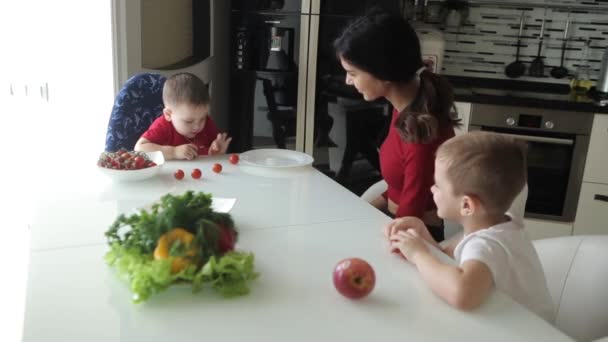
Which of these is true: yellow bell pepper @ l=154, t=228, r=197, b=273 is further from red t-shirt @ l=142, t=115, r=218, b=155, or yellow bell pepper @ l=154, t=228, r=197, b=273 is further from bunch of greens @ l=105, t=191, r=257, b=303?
red t-shirt @ l=142, t=115, r=218, b=155

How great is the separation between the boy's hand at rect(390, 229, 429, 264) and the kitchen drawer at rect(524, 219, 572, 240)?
215 cm

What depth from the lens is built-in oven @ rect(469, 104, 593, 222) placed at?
2.97 m

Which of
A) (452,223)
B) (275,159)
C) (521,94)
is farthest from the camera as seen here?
(521,94)

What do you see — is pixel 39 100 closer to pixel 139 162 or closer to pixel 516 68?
pixel 139 162

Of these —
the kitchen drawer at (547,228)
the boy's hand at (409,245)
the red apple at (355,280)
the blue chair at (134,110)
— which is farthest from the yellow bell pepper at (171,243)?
the kitchen drawer at (547,228)

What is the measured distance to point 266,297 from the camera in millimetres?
1047

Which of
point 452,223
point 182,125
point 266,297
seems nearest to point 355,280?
point 266,297

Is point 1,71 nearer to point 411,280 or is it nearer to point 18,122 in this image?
point 18,122

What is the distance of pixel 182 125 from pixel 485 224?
1.19 metres

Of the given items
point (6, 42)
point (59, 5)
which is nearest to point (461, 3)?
point (59, 5)

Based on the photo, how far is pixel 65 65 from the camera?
2.17 meters

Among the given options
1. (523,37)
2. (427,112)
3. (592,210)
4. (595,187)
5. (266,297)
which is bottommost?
(592,210)

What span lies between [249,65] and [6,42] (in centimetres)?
153

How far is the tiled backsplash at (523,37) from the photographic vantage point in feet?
11.2
